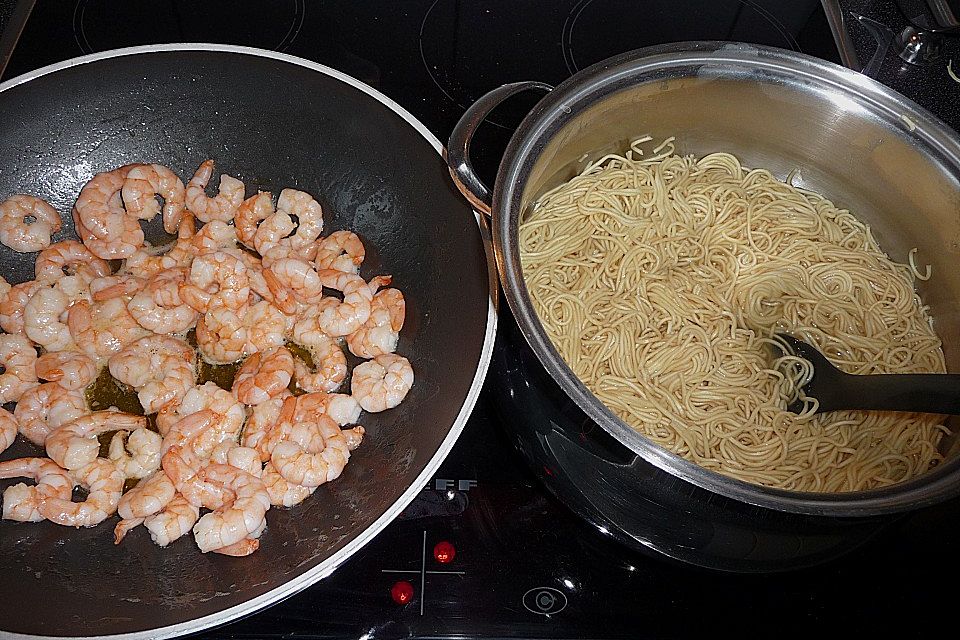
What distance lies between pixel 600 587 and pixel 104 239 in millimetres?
1792

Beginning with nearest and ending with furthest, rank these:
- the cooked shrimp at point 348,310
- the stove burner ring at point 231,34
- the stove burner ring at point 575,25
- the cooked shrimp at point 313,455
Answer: the cooked shrimp at point 313,455
the cooked shrimp at point 348,310
the stove burner ring at point 231,34
the stove burner ring at point 575,25

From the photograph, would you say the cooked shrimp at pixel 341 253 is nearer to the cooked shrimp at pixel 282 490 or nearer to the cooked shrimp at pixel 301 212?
the cooked shrimp at pixel 301 212

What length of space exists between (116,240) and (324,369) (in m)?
0.79

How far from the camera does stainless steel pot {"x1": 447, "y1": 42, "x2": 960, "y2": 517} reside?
1.92 m

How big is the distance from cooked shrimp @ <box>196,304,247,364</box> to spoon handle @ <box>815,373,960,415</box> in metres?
1.65

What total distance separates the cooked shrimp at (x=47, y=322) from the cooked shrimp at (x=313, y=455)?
0.75 m

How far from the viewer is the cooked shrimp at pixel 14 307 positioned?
7.10 ft

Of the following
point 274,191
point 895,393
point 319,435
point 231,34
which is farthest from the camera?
point 231,34

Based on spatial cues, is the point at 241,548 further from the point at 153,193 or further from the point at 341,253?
the point at 153,193

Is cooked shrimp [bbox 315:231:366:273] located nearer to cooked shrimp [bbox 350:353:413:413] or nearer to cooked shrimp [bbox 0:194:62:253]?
cooked shrimp [bbox 350:353:413:413]

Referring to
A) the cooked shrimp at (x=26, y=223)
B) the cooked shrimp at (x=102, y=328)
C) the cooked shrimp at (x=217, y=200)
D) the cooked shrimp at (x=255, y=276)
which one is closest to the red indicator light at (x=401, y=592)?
the cooked shrimp at (x=255, y=276)

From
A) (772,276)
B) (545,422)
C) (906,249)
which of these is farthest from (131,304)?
(906,249)

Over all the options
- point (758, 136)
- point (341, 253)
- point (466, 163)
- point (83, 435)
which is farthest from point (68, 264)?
point (758, 136)

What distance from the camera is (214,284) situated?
2.19 meters
